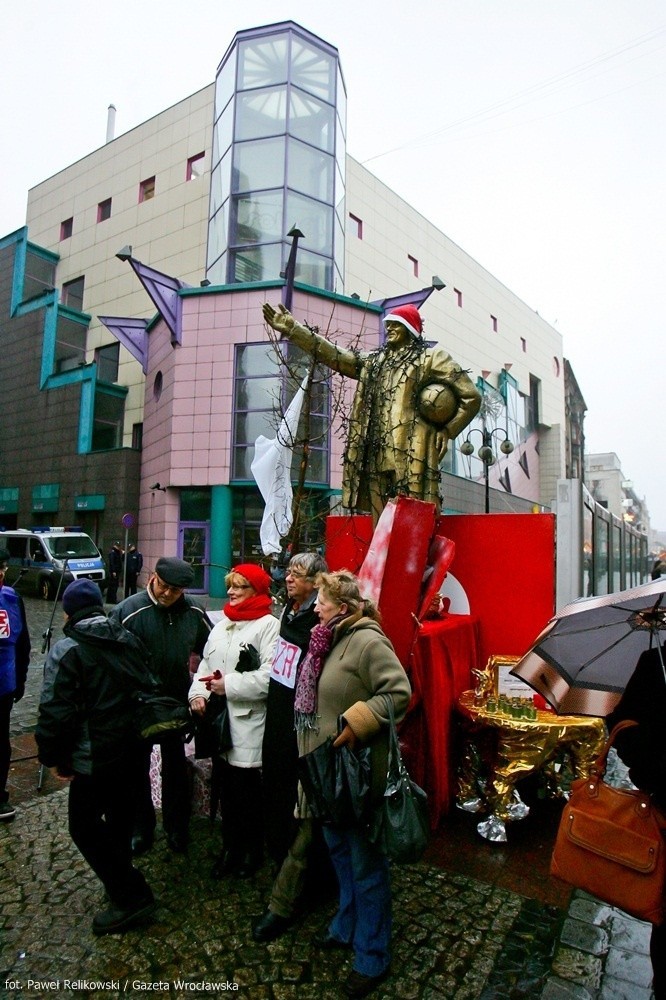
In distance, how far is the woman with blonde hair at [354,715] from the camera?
2404mm

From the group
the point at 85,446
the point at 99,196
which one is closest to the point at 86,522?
the point at 85,446

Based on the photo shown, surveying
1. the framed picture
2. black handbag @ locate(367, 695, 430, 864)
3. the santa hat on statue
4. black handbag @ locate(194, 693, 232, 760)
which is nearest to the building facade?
the santa hat on statue

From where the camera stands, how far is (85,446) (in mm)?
24172

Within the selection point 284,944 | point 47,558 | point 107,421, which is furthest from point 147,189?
point 284,944

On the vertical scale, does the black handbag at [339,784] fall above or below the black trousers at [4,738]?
above

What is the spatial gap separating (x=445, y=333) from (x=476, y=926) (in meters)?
30.5

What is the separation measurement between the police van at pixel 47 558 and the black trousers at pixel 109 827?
15541 mm

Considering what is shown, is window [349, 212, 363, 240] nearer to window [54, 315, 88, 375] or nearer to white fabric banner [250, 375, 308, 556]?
window [54, 315, 88, 375]

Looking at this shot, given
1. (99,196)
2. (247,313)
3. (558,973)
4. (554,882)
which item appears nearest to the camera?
(558,973)

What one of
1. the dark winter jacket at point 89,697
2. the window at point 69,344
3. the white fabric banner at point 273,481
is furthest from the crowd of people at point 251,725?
→ the window at point 69,344

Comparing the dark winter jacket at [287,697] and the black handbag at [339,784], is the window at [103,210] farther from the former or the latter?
the black handbag at [339,784]

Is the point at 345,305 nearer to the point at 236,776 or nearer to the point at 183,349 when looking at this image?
the point at 183,349

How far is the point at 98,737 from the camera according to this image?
269 centimetres

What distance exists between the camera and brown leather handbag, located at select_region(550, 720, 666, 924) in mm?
1933
